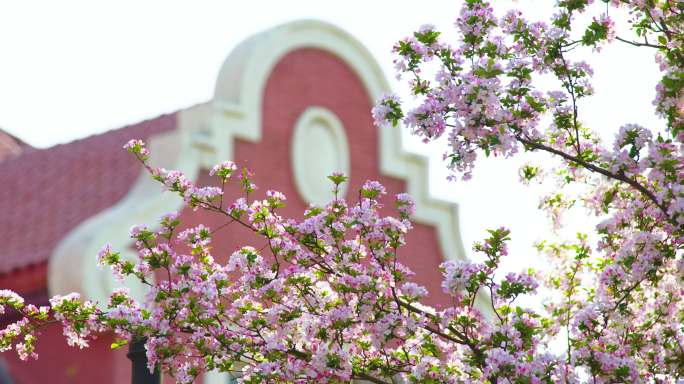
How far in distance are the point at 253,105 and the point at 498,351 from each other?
10.6 metres

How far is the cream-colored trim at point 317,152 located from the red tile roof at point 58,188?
6.20 feet

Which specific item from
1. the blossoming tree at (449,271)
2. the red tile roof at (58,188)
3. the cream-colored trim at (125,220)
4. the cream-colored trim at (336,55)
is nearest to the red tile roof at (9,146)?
the red tile roof at (58,188)

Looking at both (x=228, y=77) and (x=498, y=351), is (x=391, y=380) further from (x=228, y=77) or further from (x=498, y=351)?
(x=228, y=77)

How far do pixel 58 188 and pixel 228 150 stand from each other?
9.57 ft

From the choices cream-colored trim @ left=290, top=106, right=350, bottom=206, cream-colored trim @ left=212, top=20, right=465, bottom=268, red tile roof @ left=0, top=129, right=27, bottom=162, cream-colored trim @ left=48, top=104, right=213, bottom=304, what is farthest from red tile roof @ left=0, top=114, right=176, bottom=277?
red tile roof @ left=0, top=129, right=27, bottom=162

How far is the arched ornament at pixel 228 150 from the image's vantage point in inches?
621

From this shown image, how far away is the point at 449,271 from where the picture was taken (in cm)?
860

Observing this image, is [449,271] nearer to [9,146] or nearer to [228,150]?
[228,150]

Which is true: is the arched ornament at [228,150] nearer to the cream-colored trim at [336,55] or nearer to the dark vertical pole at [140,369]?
the cream-colored trim at [336,55]

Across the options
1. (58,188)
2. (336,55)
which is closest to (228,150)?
(58,188)

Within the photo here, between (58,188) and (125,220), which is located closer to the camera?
(125,220)

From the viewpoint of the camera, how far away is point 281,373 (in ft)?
29.4

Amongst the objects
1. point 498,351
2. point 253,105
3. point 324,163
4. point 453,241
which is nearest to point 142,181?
point 253,105

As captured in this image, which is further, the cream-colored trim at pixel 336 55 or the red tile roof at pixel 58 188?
the cream-colored trim at pixel 336 55
